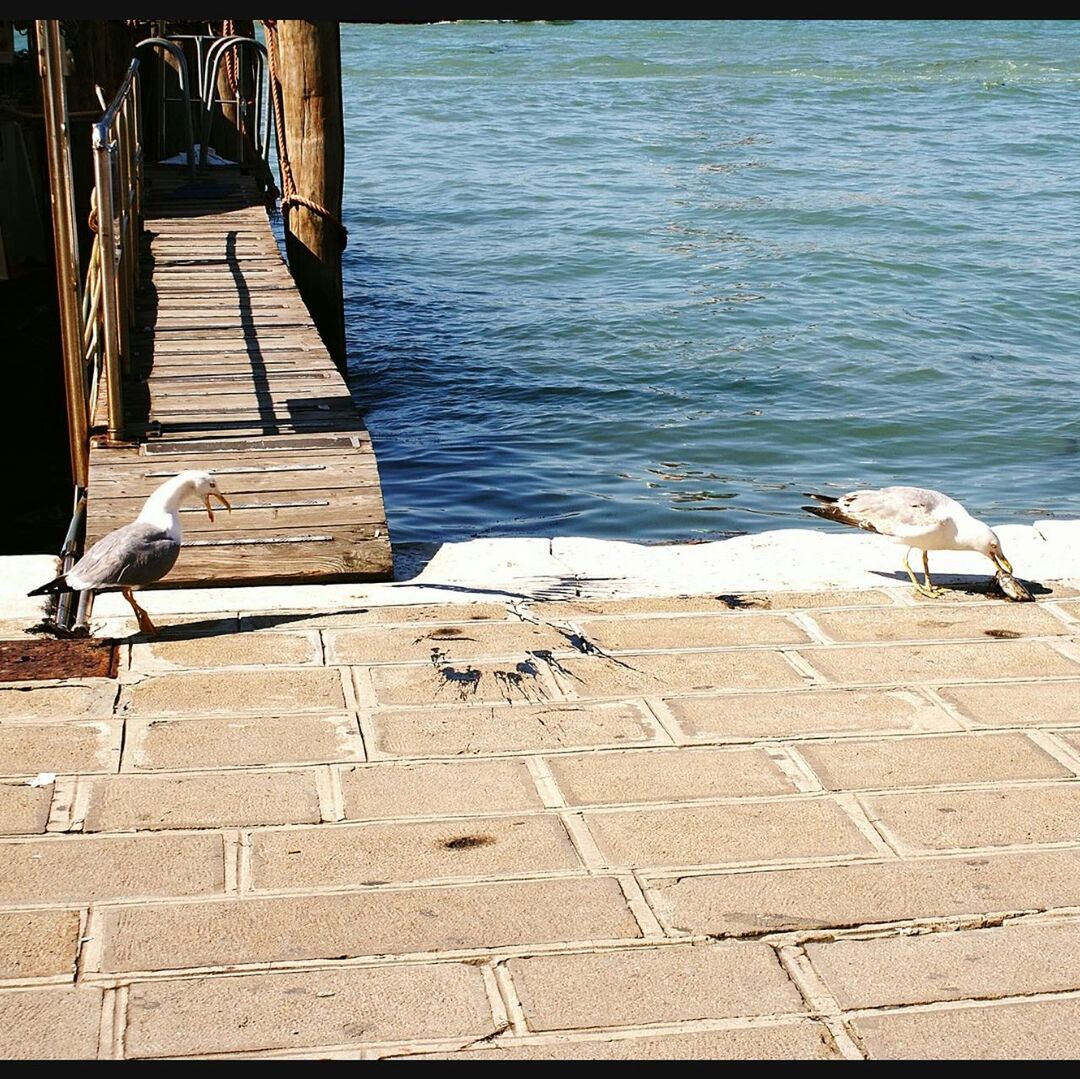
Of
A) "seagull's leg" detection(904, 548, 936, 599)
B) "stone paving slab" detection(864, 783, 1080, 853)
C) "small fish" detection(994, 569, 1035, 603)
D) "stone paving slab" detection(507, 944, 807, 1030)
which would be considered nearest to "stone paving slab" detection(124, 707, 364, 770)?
"stone paving slab" detection(507, 944, 807, 1030)

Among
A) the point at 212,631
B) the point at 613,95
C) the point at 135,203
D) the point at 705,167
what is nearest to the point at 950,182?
the point at 705,167

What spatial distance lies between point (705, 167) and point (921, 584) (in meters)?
17.9

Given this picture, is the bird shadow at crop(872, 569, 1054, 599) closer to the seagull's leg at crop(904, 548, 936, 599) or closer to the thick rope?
the seagull's leg at crop(904, 548, 936, 599)

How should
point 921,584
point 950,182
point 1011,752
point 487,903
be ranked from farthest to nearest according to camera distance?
point 950,182 → point 921,584 → point 1011,752 → point 487,903

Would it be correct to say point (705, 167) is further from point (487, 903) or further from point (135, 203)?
point (487, 903)

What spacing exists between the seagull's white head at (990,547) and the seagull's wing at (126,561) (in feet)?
8.99

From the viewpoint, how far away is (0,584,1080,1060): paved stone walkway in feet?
8.47

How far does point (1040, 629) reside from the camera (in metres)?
4.58

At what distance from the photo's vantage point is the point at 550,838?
323 cm

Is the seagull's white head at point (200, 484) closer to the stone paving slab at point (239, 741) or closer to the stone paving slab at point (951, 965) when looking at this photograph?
the stone paving slab at point (239, 741)

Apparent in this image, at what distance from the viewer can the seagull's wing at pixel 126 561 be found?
432cm

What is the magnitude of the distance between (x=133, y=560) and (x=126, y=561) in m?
0.02

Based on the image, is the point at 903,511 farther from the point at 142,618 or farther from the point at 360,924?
the point at 360,924

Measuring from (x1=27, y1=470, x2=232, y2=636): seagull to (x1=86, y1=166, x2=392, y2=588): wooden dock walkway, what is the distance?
1.21 ft
